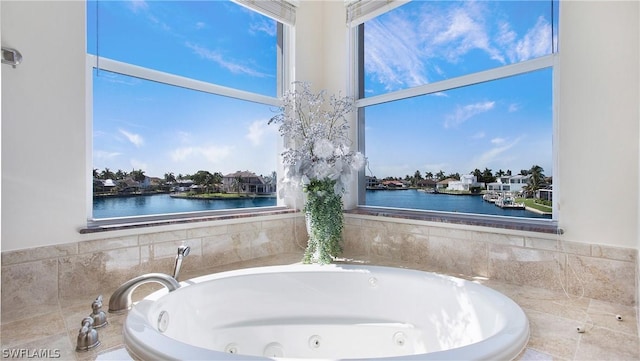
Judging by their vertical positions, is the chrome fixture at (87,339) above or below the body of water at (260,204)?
below

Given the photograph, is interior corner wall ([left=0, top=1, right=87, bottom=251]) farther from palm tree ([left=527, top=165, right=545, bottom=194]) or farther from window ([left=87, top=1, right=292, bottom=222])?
palm tree ([left=527, top=165, right=545, bottom=194])

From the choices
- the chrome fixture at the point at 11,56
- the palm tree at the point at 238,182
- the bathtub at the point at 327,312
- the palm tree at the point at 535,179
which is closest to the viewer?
the chrome fixture at the point at 11,56

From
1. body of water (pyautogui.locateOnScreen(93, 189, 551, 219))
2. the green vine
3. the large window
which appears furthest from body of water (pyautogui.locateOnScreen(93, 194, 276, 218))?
the large window

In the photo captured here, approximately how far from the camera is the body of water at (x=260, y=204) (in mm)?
1738

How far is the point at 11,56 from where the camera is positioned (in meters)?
1.32

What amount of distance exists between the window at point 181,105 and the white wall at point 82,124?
0.50 feet

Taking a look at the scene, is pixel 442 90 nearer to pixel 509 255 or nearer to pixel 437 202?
pixel 437 202

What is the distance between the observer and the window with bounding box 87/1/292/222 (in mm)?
1704

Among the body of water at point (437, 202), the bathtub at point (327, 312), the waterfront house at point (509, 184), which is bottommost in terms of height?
the bathtub at point (327, 312)

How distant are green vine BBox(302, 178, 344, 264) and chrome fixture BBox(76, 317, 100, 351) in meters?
1.18

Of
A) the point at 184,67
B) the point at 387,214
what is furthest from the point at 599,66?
the point at 184,67

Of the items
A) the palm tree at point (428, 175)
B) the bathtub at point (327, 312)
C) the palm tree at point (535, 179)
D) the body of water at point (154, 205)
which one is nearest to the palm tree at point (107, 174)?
the body of water at point (154, 205)

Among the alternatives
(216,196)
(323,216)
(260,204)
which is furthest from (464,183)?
(216,196)

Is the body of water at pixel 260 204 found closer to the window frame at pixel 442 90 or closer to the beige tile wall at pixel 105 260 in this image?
the window frame at pixel 442 90
